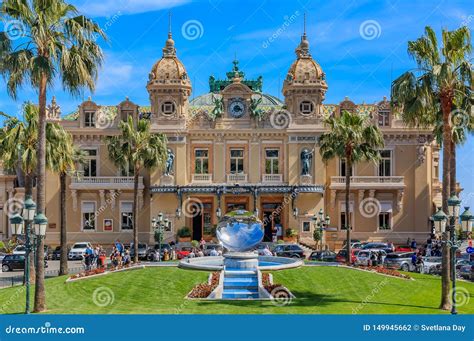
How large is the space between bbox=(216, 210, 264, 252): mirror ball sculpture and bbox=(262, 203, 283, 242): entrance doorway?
2427 cm

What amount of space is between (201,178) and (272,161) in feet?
20.5

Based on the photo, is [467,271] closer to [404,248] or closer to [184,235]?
[404,248]

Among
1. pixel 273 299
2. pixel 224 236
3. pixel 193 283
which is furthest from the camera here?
pixel 224 236

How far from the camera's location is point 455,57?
2569 cm

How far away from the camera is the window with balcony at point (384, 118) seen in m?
60.8

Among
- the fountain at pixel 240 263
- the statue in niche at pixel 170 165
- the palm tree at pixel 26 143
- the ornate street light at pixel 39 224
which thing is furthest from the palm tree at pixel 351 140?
the ornate street light at pixel 39 224

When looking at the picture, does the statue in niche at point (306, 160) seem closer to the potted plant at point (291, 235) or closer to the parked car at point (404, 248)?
the potted plant at point (291, 235)

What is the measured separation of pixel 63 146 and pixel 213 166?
24482 millimetres

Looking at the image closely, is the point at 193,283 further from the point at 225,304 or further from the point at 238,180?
the point at 238,180

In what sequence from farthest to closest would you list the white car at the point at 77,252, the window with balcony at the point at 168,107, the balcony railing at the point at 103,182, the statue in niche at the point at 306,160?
the balcony railing at the point at 103,182
the window with balcony at the point at 168,107
the statue in niche at the point at 306,160
the white car at the point at 77,252

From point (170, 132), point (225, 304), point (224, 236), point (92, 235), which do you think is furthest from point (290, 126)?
point (225, 304)

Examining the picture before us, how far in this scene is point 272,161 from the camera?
6025cm

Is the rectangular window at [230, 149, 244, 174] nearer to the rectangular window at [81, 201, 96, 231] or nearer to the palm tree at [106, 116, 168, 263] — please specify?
the rectangular window at [81, 201, 96, 231]

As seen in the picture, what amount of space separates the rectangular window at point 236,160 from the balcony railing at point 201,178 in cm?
204
